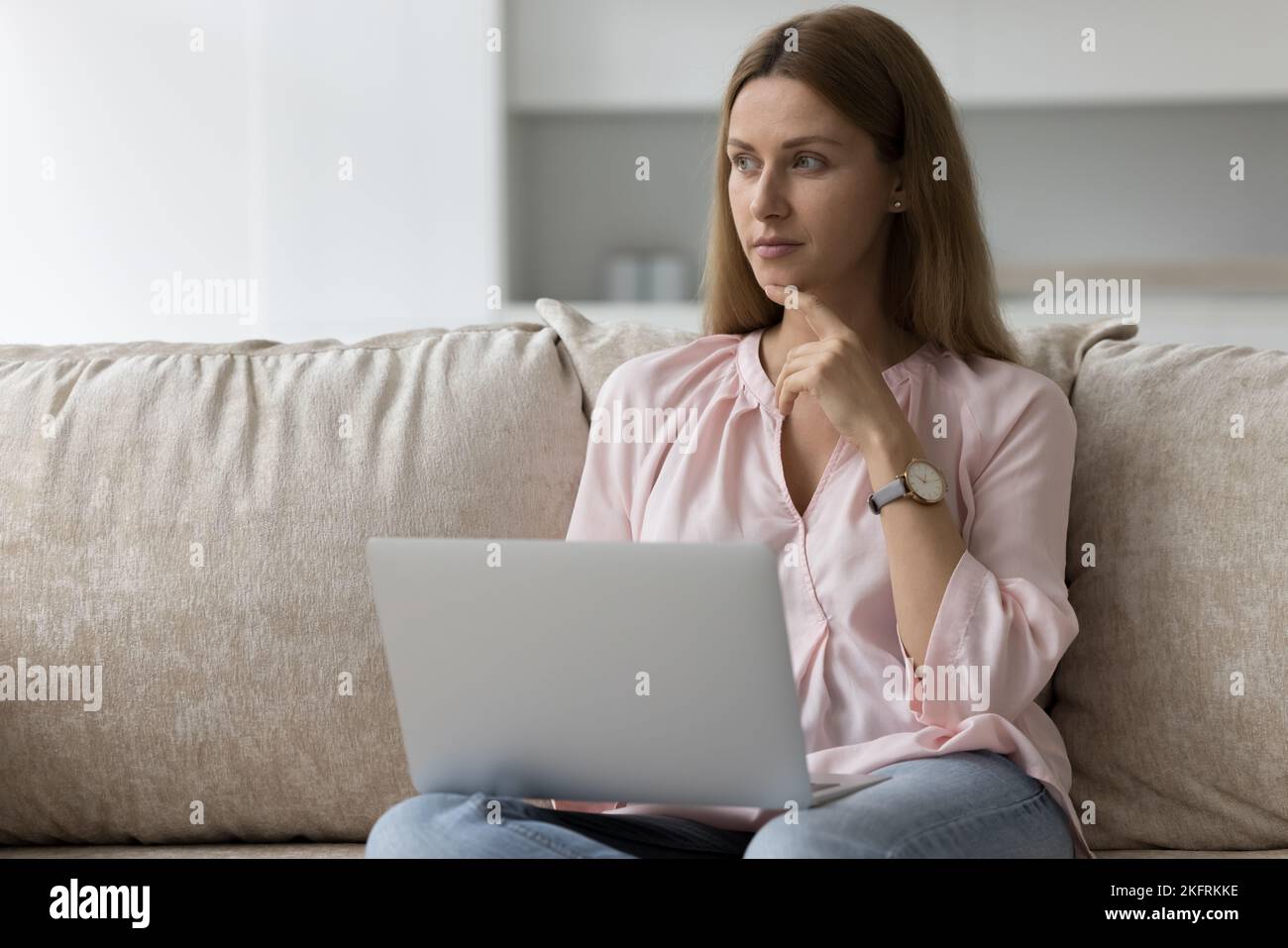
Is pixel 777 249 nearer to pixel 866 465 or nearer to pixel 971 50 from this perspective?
pixel 866 465

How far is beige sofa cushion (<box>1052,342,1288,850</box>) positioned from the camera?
143 cm

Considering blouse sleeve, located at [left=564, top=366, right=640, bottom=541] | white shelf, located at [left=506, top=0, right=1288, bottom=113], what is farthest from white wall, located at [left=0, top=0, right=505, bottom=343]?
blouse sleeve, located at [left=564, top=366, right=640, bottom=541]

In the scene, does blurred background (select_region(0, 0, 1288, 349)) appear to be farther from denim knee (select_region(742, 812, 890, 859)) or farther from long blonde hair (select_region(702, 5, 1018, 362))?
denim knee (select_region(742, 812, 890, 859))

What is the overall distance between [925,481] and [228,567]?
2.51ft

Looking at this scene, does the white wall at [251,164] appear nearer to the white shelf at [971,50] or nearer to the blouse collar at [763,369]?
the white shelf at [971,50]

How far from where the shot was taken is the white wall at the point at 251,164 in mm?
3867

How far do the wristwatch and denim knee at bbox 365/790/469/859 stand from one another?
49 cm

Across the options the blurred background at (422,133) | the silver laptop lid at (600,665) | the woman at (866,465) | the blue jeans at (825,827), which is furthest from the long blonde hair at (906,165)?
the blurred background at (422,133)

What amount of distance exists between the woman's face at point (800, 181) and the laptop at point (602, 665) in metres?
0.59

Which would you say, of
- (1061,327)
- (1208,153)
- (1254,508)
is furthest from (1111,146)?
(1254,508)

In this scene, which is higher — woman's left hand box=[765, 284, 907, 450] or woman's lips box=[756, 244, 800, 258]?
woman's lips box=[756, 244, 800, 258]

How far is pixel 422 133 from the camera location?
12.7 feet

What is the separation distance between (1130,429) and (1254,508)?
15 centimetres

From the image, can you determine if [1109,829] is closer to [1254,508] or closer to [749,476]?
[1254,508]
